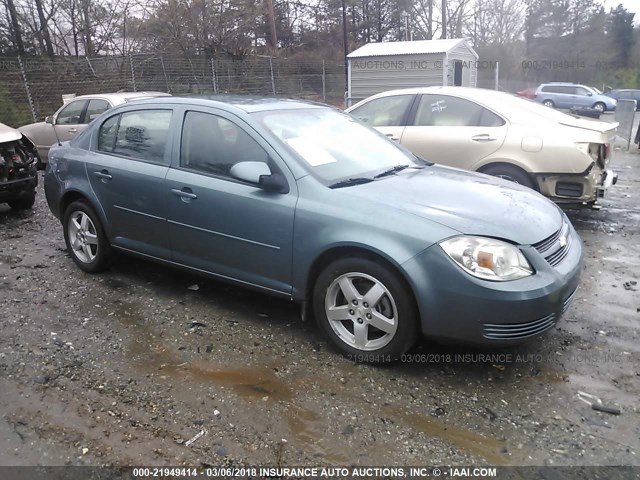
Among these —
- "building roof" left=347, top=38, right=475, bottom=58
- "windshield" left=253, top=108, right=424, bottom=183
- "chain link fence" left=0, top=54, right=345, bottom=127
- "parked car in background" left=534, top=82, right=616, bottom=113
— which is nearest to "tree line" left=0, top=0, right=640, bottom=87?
"chain link fence" left=0, top=54, right=345, bottom=127

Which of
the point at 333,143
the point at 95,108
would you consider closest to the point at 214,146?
the point at 333,143

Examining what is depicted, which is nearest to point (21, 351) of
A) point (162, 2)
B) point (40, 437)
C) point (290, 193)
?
point (40, 437)

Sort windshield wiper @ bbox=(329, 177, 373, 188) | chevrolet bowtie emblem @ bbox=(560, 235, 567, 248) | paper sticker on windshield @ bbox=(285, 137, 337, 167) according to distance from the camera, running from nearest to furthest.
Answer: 1. chevrolet bowtie emblem @ bbox=(560, 235, 567, 248)
2. windshield wiper @ bbox=(329, 177, 373, 188)
3. paper sticker on windshield @ bbox=(285, 137, 337, 167)

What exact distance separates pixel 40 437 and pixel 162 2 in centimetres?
2057

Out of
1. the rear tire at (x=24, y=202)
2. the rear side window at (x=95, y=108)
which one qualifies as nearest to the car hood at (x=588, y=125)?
the rear tire at (x=24, y=202)

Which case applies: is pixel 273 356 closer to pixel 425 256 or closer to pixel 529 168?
pixel 425 256

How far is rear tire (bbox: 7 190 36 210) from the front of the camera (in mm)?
6988

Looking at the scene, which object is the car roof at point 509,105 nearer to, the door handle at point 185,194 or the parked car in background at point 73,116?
the door handle at point 185,194

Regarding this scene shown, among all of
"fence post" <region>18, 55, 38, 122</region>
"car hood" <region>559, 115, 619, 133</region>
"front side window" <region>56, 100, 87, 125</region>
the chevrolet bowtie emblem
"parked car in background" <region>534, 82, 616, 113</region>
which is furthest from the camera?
"parked car in background" <region>534, 82, 616, 113</region>

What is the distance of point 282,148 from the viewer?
11.3 feet

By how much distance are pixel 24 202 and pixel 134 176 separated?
4007mm

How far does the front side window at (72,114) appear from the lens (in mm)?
9305

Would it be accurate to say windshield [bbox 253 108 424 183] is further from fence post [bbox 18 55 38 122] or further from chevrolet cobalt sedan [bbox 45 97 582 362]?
fence post [bbox 18 55 38 122]

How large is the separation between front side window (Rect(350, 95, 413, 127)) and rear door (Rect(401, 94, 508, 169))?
19 cm
